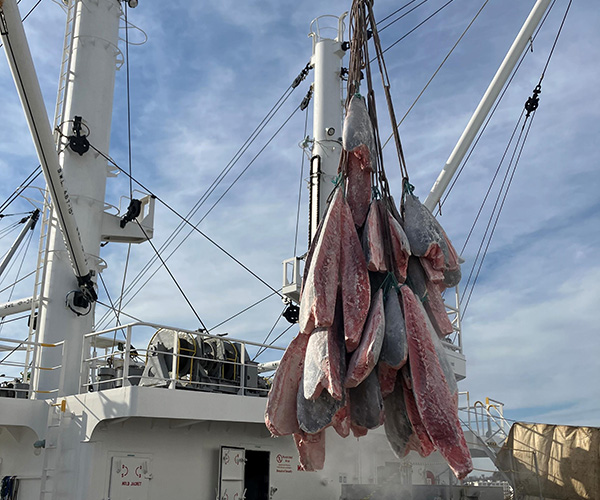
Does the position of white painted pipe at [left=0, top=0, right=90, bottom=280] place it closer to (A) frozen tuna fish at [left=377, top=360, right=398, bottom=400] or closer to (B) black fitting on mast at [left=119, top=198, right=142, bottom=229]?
(B) black fitting on mast at [left=119, top=198, right=142, bottom=229]

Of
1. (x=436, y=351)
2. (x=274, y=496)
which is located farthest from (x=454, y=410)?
(x=274, y=496)

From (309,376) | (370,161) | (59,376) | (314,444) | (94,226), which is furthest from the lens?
(94,226)

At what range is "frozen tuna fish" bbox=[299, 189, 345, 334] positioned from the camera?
514 cm

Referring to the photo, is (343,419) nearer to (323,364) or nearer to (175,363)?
(323,364)

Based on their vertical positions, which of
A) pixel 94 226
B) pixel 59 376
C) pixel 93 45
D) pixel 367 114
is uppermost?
pixel 93 45

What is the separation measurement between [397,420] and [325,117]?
66.2 feet

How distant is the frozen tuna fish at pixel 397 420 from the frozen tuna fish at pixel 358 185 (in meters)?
1.47

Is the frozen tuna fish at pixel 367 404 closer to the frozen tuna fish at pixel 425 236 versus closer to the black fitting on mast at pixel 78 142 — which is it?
the frozen tuna fish at pixel 425 236

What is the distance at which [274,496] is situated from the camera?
606 inches

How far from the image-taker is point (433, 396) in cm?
497

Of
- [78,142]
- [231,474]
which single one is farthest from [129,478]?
[78,142]

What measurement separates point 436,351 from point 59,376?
13.2m

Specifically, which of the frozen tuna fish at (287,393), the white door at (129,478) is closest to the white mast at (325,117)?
the white door at (129,478)

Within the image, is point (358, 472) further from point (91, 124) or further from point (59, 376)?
point (91, 124)
